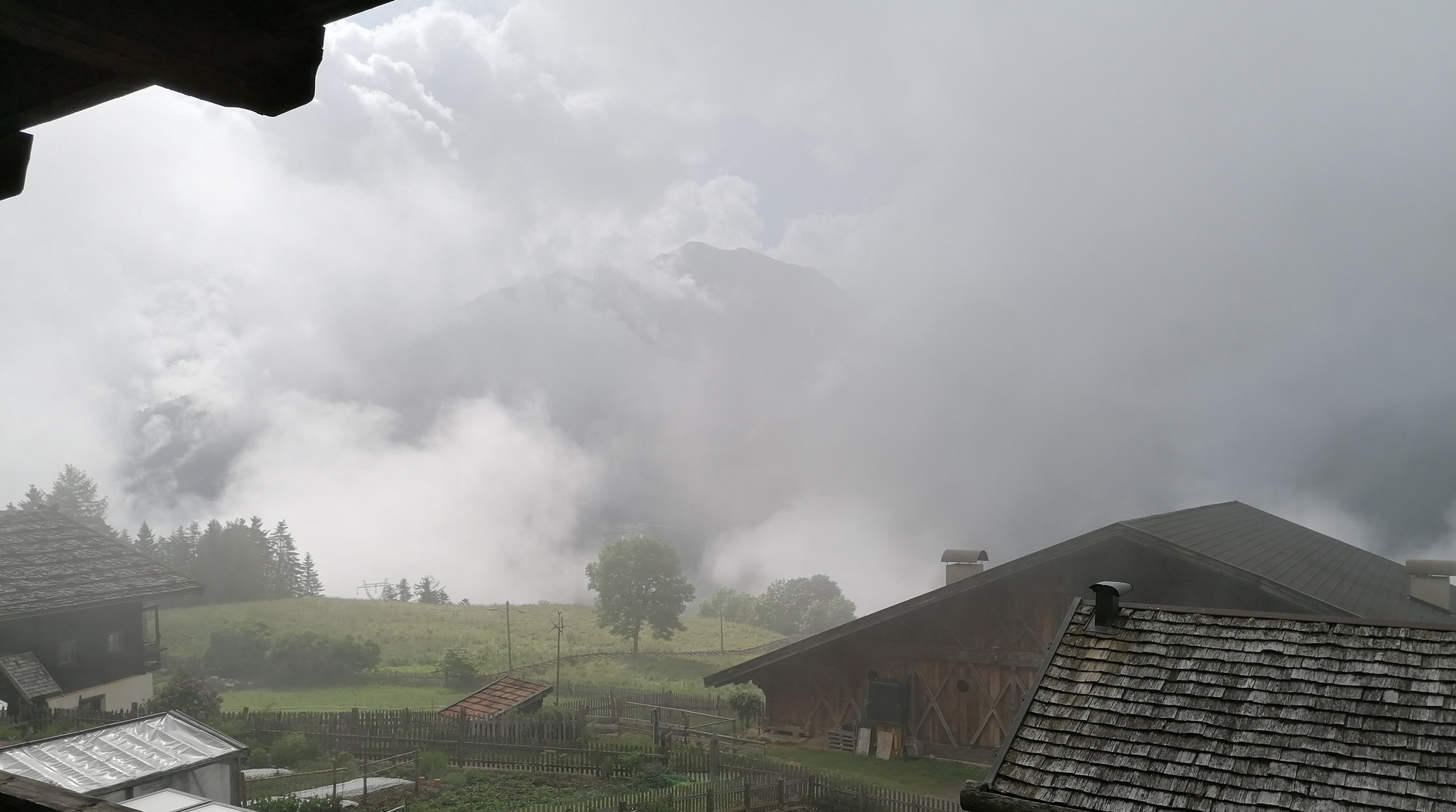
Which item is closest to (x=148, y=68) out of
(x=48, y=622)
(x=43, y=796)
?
(x=43, y=796)

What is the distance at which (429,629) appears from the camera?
5188cm

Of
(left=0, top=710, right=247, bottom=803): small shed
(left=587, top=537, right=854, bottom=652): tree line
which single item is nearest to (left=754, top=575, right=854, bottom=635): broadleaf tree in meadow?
(left=587, top=537, right=854, bottom=652): tree line

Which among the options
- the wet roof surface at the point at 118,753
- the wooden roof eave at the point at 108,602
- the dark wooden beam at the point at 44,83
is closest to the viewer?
the dark wooden beam at the point at 44,83

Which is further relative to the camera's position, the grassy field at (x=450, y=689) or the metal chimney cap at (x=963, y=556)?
the grassy field at (x=450, y=689)

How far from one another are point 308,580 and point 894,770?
79708 millimetres

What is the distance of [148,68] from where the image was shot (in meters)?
1.78

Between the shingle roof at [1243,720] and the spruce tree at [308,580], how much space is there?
86606mm

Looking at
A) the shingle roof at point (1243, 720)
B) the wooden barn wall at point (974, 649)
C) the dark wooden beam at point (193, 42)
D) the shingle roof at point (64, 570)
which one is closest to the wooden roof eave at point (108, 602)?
the shingle roof at point (64, 570)

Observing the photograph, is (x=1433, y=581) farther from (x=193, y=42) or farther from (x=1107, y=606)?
(x=193, y=42)

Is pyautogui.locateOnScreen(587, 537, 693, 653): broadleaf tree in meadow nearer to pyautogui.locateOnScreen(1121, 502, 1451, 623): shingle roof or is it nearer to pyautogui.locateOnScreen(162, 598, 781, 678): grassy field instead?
pyautogui.locateOnScreen(162, 598, 781, 678): grassy field

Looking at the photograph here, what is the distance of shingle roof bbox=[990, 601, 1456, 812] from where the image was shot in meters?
7.18

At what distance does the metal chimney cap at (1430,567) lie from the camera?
24578mm

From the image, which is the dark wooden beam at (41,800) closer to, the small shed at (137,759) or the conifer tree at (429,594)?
the small shed at (137,759)

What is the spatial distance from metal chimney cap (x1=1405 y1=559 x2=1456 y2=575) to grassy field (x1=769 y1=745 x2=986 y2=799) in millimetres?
14255
